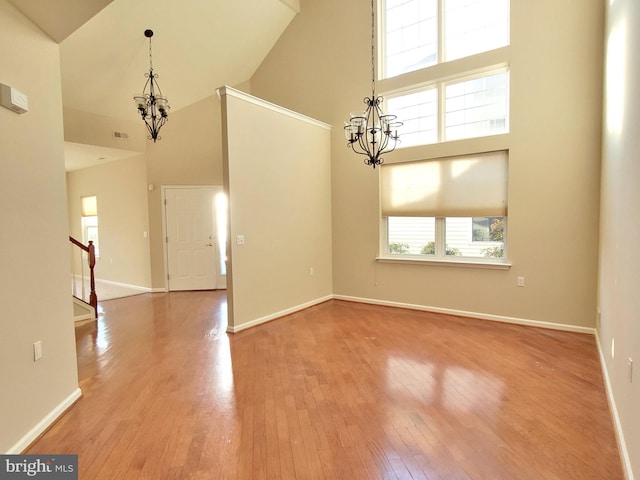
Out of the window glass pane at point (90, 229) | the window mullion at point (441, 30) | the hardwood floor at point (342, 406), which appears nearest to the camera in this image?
the hardwood floor at point (342, 406)

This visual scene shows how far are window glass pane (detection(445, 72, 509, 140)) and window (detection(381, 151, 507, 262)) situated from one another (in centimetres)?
35

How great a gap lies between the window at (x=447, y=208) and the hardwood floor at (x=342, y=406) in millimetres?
1139

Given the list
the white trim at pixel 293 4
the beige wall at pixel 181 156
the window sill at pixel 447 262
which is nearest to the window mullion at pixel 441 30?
the white trim at pixel 293 4

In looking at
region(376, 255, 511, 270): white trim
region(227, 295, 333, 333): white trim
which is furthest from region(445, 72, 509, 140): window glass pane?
region(227, 295, 333, 333): white trim

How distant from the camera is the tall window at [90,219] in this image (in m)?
8.35

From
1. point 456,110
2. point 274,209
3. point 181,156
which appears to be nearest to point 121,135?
point 181,156

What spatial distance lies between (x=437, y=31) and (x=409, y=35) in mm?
430

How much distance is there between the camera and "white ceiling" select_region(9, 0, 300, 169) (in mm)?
4500

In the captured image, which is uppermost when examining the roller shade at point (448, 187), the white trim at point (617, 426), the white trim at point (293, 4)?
the white trim at point (293, 4)

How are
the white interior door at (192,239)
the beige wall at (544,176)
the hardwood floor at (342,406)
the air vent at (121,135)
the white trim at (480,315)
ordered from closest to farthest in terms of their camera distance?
1. the hardwood floor at (342,406)
2. the beige wall at (544,176)
3. the white trim at (480,315)
4. the air vent at (121,135)
5. the white interior door at (192,239)

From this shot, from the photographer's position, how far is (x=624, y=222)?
219 cm

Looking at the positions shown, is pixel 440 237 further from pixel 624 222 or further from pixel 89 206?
pixel 89 206

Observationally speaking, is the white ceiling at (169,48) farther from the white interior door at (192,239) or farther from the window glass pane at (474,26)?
the window glass pane at (474,26)

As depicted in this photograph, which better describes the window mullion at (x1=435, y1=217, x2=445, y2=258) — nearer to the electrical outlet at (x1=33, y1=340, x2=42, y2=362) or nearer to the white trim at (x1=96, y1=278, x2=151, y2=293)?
the electrical outlet at (x1=33, y1=340, x2=42, y2=362)
